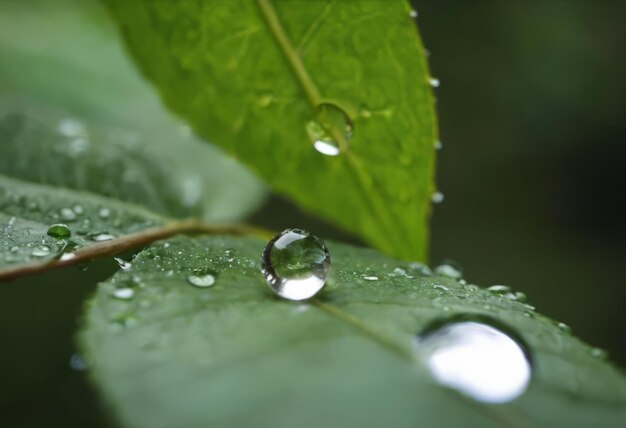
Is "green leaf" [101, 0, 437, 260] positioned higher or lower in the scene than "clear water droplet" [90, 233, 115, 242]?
higher

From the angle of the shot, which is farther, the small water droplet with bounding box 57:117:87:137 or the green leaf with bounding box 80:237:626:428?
the small water droplet with bounding box 57:117:87:137

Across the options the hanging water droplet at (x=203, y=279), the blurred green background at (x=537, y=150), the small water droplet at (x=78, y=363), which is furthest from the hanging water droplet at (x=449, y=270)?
the blurred green background at (x=537, y=150)

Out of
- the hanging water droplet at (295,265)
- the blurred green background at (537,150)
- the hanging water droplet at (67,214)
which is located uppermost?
the blurred green background at (537,150)

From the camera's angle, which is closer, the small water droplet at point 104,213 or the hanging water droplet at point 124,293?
the hanging water droplet at point 124,293

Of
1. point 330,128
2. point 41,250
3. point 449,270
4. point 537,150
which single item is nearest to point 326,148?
point 330,128

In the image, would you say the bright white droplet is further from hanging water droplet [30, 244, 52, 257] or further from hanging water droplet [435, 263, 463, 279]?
hanging water droplet [30, 244, 52, 257]

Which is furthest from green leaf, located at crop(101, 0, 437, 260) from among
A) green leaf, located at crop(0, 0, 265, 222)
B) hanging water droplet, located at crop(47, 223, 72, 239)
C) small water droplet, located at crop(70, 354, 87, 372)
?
small water droplet, located at crop(70, 354, 87, 372)

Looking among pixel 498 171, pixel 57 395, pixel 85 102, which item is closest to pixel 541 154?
pixel 498 171

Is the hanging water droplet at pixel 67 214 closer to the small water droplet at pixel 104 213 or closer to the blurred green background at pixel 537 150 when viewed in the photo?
the small water droplet at pixel 104 213
